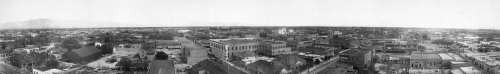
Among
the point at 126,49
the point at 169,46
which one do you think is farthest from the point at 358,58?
the point at 126,49

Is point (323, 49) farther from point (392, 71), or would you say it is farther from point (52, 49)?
point (52, 49)

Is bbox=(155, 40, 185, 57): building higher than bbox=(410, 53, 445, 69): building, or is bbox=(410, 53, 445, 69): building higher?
bbox=(155, 40, 185, 57): building

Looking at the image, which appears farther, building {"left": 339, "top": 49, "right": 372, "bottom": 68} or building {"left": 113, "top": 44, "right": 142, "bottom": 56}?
building {"left": 113, "top": 44, "right": 142, "bottom": 56}

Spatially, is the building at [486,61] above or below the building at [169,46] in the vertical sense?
below

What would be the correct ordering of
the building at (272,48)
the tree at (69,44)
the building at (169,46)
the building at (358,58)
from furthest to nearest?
the building at (169,46) < the tree at (69,44) < the building at (272,48) < the building at (358,58)

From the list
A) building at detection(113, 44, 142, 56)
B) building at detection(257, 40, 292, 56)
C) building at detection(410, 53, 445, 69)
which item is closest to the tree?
building at detection(113, 44, 142, 56)

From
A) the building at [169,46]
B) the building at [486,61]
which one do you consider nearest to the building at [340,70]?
the building at [486,61]

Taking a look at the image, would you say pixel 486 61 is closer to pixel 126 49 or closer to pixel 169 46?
pixel 169 46

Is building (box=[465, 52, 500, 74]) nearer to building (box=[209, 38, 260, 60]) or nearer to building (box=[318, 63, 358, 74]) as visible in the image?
building (box=[318, 63, 358, 74])

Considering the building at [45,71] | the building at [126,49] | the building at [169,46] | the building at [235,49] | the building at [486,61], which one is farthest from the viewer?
the building at [126,49]

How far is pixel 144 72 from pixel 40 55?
3704mm

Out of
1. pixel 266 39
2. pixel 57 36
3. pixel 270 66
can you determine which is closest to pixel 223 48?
pixel 266 39

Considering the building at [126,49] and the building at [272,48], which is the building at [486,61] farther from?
the building at [126,49]

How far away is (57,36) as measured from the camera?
12656 millimetres
